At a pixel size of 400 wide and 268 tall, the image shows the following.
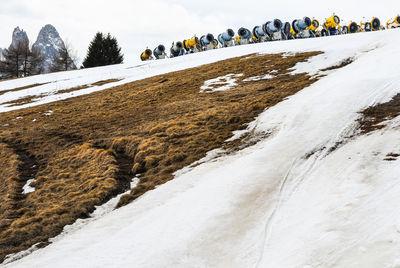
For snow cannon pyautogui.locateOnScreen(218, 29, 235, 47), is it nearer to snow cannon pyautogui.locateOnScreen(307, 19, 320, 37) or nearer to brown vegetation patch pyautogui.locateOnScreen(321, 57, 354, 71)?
snow cannon pyautogui.locateOnScreen(307, 19, 320, 37)

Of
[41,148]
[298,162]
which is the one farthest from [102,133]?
[298,162]

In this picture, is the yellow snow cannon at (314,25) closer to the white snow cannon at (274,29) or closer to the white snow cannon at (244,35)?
the white snow cannon at (274,29)

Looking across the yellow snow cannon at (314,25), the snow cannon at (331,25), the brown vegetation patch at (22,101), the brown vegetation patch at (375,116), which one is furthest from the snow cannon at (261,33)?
A: the brown vegetation patch at (375,116)

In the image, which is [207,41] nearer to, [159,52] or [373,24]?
[159,52]

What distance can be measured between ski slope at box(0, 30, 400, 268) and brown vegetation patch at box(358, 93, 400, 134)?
27 cm

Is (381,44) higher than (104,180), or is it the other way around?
(381,44)

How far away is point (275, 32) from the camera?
134ft

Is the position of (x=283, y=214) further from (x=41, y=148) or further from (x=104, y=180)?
(x=41, y=148)

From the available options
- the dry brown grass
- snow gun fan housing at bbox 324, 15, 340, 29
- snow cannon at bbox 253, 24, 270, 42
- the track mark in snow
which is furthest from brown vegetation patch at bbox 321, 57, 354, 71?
snow gun fan housing at bbox 324, 15, 340, 29

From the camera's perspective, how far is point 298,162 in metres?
7.37

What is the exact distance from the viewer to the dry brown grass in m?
A: 7.83

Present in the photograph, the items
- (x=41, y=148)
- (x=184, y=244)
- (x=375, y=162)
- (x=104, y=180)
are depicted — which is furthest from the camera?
(x=41, y=148)

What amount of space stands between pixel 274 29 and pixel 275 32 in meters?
0.63

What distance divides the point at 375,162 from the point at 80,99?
21.8 m
